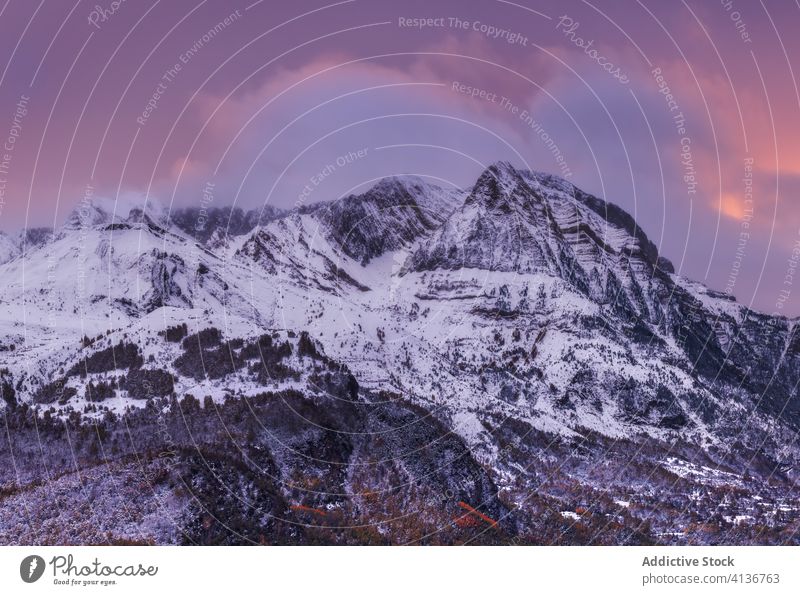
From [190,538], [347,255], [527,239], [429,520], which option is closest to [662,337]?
[527,239]

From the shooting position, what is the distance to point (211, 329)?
41.9 meters

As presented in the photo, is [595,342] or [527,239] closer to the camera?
[595,342]

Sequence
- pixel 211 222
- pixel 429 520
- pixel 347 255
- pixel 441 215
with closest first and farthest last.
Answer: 1. pixel 429 520
2. pixel 347 255
3. pixel 211 222
4. pixel 441 215

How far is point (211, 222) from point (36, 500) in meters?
67.1

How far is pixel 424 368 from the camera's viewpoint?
53.0m

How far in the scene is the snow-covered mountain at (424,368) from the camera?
3566cm

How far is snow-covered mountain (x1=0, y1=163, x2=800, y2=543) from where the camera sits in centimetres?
3566
